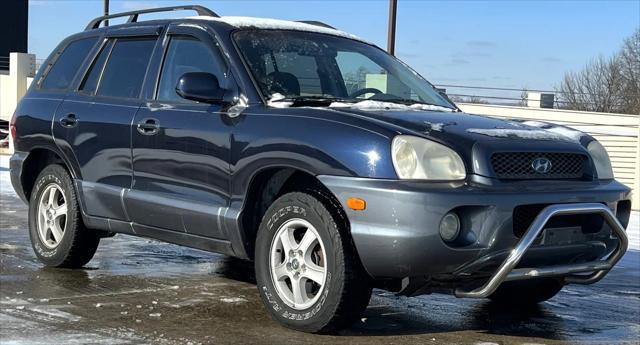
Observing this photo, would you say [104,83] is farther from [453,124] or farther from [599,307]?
[599,307]

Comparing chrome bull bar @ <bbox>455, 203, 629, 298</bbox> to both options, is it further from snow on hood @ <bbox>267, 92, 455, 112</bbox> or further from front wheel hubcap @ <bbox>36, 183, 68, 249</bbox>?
front wheel hubcap @ <bbox>36, 183, 68, 249</bbox>

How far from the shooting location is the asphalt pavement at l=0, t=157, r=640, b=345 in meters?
Result: 5.01

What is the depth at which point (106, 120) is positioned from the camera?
6453 mm

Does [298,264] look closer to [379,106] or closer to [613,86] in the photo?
[379,106]

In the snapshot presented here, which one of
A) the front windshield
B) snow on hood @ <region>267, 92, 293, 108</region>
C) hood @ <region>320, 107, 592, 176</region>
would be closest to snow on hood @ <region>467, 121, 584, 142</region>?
hood @ <region>320, 107, 592, 176</region>

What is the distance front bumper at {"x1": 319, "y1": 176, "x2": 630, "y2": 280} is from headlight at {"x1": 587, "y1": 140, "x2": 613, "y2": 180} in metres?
0.71

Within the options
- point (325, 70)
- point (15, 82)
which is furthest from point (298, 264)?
point (15, 82)

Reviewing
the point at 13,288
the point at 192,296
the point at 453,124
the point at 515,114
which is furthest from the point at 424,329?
the point at 515,114

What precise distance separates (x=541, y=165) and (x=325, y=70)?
5.57 ft

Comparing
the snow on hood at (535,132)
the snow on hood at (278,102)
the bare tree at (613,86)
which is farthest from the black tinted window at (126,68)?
the bare tree at (613,86)

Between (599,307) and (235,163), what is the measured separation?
2853 millimetres

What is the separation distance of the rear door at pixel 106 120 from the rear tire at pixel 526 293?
263 cm

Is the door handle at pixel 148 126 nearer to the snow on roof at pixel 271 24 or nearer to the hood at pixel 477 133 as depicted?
the snow on roof at pixel 271 24

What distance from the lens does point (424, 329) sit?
5.40 meters
